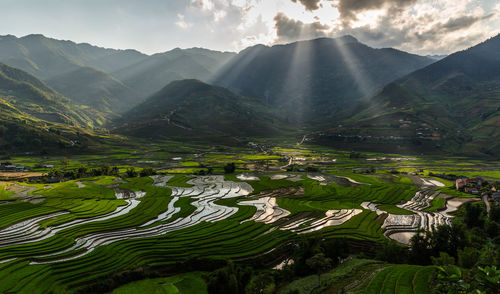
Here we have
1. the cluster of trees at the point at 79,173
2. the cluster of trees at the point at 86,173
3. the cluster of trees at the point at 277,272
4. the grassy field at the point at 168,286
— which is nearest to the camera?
the cluster of trees at the point at 277,272

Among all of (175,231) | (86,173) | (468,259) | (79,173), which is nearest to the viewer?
(468,259)

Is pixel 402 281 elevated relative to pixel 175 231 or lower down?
elevated

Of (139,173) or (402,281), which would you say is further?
(139,173)

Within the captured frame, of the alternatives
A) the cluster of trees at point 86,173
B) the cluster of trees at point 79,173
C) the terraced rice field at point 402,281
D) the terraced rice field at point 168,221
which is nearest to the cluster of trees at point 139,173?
the cluster of trees at point 86,173

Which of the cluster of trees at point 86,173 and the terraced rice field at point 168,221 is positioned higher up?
the cluster of trees at point 86,173

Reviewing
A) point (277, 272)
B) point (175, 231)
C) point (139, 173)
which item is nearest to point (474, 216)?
point (277, 272)

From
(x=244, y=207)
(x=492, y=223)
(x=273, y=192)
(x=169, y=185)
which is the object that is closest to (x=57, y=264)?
(x=244, y=207)

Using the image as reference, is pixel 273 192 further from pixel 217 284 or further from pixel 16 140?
pixel 16 140

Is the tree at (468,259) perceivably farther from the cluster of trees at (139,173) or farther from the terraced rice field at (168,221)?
the cluster of trees at (139,173)

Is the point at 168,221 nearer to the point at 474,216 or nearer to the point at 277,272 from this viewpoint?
the point at 277,272
